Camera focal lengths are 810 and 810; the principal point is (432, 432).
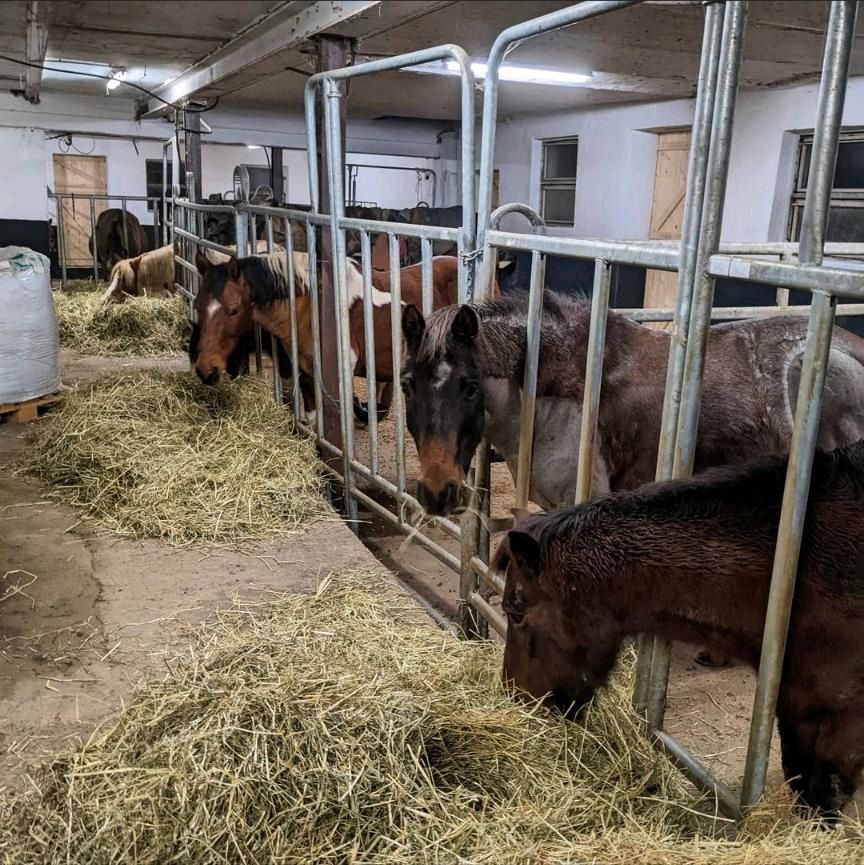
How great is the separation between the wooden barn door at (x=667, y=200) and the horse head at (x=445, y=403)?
6321 mm

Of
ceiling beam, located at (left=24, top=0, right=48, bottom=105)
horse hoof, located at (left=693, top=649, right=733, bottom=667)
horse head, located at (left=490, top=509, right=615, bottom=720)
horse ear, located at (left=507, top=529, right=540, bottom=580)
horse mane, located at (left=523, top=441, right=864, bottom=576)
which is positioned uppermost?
ceiling beam, located at (left=24, top=0, right=48, bottom=105)

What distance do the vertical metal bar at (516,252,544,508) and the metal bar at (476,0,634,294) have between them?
0.17 m

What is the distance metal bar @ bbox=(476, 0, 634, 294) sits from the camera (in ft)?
5.86

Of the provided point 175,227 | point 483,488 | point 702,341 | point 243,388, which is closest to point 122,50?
point 175,227

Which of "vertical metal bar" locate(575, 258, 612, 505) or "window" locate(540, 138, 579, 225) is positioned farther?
"window" locate(540, 138, 579, 225)

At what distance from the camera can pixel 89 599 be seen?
2.75 meters

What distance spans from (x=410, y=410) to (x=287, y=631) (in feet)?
2.45

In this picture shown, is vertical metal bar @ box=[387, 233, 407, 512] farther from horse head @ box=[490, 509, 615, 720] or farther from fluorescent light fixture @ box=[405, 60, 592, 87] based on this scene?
fluorescent light fixture @ box=[405, 60, 592, 87]

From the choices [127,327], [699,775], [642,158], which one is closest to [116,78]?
[127,327]

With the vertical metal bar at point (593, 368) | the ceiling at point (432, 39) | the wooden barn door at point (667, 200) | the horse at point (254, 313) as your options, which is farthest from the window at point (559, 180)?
the vertical metal bar at point (593, 368)

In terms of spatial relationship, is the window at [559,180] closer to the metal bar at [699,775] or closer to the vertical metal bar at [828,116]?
the metal bar at [699,775]

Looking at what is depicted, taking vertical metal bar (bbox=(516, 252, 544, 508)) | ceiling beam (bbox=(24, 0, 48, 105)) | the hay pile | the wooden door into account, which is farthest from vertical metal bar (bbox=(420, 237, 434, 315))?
the wooden door

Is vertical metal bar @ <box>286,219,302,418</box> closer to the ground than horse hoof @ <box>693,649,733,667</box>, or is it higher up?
higher up

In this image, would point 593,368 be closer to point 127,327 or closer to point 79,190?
point 127,327
